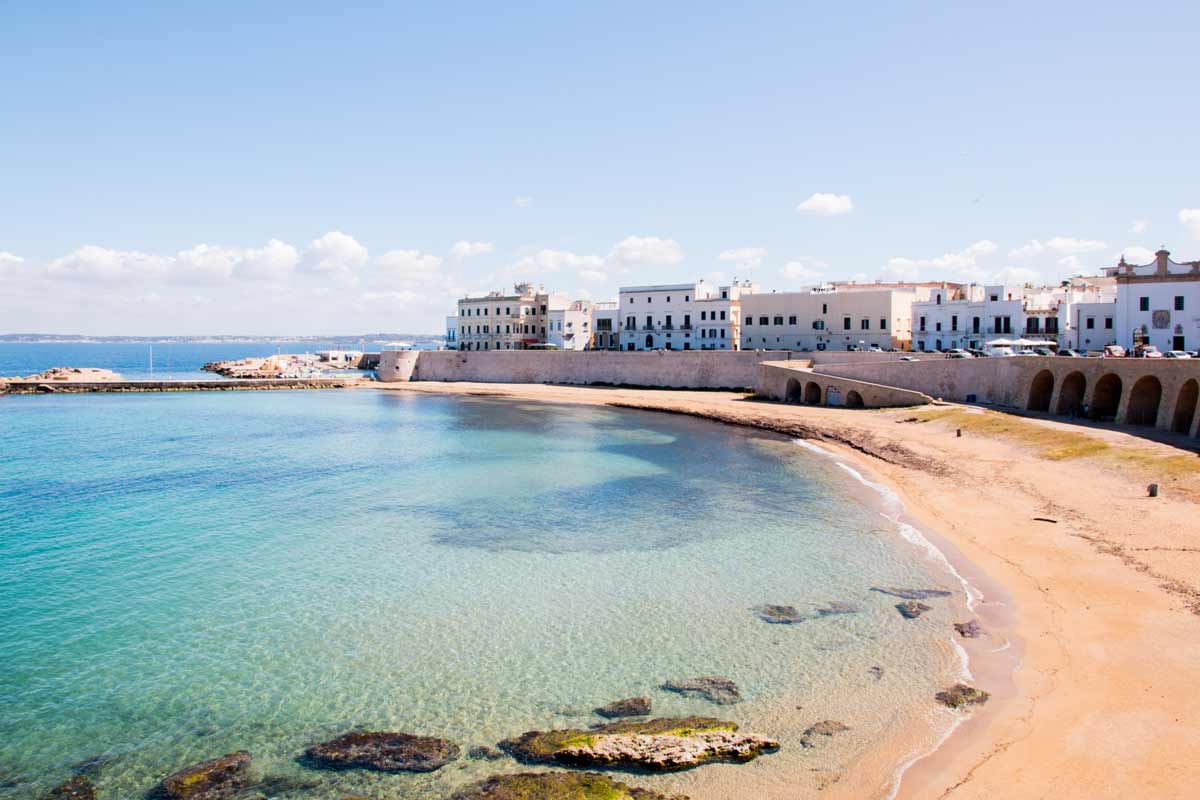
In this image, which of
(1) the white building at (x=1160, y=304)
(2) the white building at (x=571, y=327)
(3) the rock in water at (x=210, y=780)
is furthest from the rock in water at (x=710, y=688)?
(2) the white building at (x=571, y=327)

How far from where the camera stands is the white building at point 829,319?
74.3 metres

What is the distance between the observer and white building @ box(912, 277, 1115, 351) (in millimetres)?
64719

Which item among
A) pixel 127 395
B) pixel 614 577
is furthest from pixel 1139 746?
pixel 127 395

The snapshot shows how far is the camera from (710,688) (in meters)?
15.0

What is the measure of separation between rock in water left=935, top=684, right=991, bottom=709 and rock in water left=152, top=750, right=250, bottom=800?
11476 mm

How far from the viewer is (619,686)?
15125mm

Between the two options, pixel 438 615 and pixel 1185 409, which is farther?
pixel 1185 409

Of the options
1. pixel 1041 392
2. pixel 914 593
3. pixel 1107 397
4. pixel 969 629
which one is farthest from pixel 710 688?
pixel 1041 392

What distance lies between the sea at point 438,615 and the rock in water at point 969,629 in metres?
0.61

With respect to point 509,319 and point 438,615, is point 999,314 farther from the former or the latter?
point 438,615

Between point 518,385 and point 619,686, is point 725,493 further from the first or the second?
point 518,385

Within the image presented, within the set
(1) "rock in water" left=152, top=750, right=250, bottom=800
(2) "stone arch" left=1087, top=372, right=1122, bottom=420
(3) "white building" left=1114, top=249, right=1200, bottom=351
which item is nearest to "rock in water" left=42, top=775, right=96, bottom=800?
(1) "rock in water" left=152, top=750, right=250, bottom=800

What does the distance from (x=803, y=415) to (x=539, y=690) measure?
141ft

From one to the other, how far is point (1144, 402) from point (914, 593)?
26.2 metres
